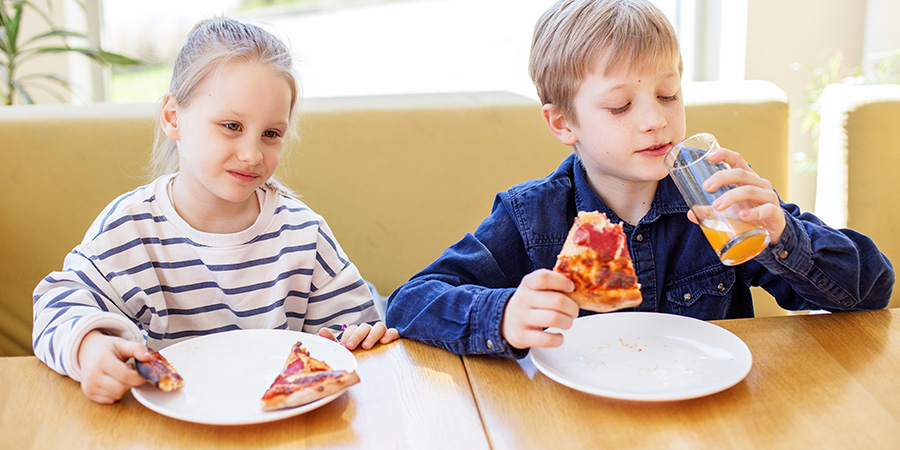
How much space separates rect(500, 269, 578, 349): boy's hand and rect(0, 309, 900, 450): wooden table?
0.07 metres

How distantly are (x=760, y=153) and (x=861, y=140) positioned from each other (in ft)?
0.96

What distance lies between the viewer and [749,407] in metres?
1.08

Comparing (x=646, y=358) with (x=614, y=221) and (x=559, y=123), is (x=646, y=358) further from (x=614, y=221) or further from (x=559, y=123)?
(x=559, y=123)

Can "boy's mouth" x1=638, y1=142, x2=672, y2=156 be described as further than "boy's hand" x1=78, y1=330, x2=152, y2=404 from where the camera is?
Yes

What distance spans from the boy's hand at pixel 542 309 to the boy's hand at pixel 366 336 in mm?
284

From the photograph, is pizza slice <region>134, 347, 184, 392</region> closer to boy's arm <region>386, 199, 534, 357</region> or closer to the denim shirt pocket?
boy's arm <region>386, 199, 534, 357</region>

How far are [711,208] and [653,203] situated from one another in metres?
0.49

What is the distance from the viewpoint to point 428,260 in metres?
2.47

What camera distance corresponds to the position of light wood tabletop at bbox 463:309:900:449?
100 cm

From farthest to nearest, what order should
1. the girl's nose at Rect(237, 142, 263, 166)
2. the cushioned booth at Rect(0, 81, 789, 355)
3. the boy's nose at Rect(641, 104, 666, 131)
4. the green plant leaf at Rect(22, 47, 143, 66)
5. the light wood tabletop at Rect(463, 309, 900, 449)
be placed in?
the green plant leaf at Rect(22, 47, 143, 66), the cushioned booth at Rect(0, 81, 789, 355), the girl's nose at Rect(237, 142, 263, 166), the boy's nose at Rect(641, 104, 666, 131), the light wood tabletop at Rect(463, 309, 900, 449)

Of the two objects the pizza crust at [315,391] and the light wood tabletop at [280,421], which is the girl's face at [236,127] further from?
the pizza crust at [315,391]

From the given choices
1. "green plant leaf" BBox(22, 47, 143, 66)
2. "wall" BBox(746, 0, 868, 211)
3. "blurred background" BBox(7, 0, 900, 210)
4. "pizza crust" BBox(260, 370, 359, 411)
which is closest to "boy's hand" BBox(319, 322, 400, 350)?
"pizza crust" BBox(260, 370, 359, 411)

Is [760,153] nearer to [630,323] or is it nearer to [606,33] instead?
[606,33]

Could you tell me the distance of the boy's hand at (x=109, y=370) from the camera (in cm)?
113
